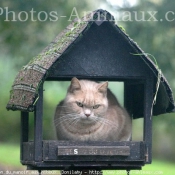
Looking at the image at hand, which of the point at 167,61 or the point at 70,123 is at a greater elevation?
the point at 167,61

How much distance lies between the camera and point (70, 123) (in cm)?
640

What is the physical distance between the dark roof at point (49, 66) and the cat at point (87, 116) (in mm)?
363

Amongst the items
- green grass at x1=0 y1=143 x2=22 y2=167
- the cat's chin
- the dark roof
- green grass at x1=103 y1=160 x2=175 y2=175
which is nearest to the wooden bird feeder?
the dark roof

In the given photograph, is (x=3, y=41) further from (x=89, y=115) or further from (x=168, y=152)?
(x=168, y=152)

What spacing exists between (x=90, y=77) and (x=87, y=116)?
331 mm

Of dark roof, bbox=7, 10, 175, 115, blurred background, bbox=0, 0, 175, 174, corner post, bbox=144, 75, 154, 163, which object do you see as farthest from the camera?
blurred background, bbox=0, 0, 175, 174

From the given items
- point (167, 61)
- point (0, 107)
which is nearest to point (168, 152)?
point (0, 107)

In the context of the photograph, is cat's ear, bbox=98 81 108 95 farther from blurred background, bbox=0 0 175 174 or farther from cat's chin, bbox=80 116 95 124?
blurred background, bbox=0 0 175 174

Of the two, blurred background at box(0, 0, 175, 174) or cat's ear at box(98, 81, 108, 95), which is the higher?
blurred background at box(0, 0, 175, 174)

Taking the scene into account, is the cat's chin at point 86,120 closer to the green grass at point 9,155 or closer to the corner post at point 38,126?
the corner post at point 38,126

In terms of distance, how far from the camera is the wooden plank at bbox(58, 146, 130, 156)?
6.00m

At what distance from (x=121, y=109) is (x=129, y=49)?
75 cm

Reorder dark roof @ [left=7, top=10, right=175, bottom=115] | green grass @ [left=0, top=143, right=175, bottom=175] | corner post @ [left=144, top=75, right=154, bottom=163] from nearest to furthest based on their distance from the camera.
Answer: dark roof @ [left=7, top=10, right=175, bottom=115]
corner post @ [left=144, top=75, right=154, bottom=163]
green grass @ [left=0, top=143, right=175, bottom=175]

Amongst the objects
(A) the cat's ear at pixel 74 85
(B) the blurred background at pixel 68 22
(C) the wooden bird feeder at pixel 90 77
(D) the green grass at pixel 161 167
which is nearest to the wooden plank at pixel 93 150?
(C) the wooden bird feeder at pixel 90 77
